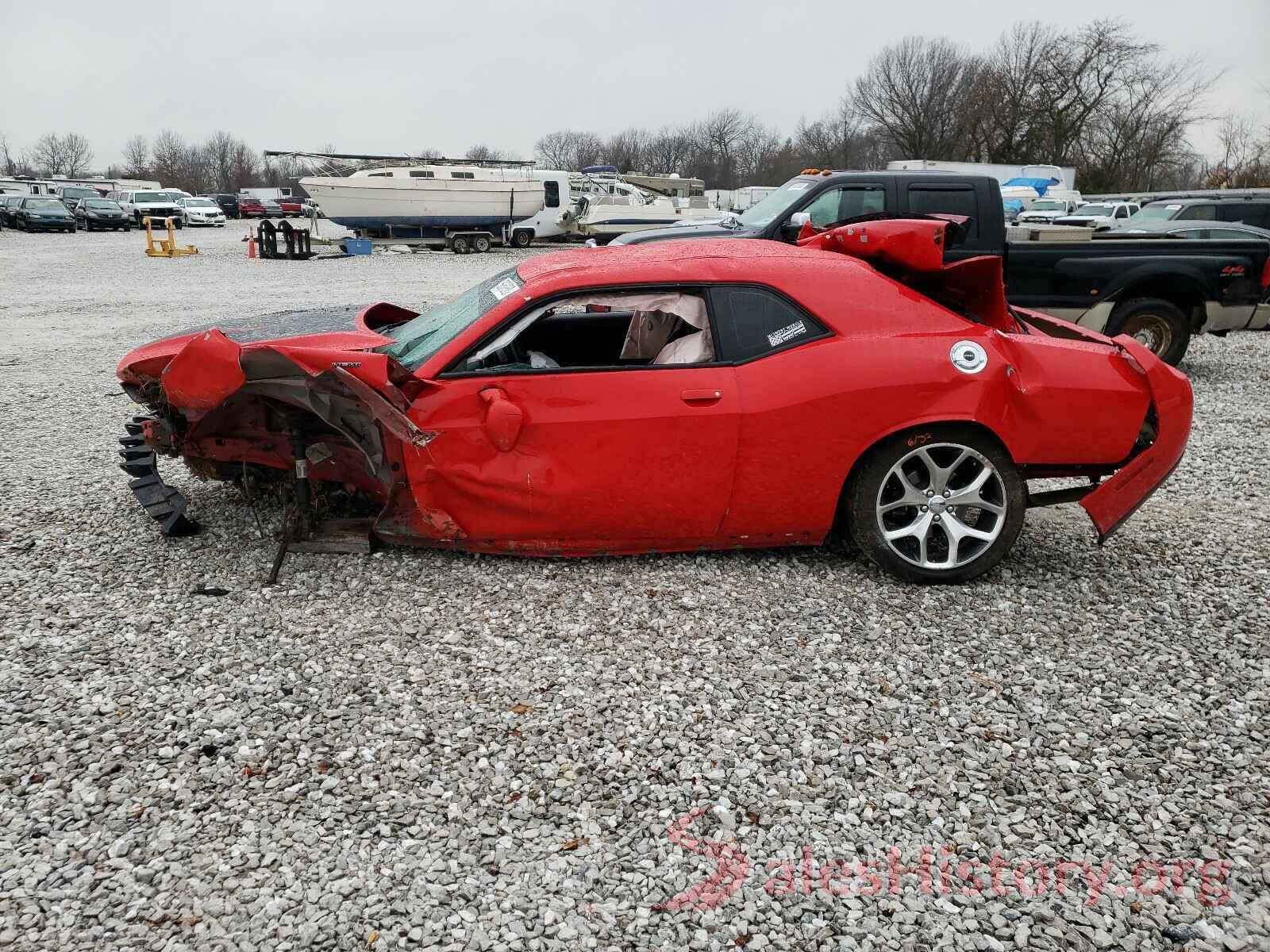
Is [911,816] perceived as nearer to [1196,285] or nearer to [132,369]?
[132,369]

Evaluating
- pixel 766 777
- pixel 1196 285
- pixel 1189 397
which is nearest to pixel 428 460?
pixel 766 777

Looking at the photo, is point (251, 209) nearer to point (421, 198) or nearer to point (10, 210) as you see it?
point (10, 210)

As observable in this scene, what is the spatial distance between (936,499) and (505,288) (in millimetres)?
2265

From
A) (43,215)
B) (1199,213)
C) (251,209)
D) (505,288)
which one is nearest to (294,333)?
(505,288)

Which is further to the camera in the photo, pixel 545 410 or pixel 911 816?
pixel 545 410

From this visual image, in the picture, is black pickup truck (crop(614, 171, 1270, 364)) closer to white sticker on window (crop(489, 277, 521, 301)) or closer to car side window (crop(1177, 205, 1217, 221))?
white sticker on window (crop(489, 277, 521, 301))

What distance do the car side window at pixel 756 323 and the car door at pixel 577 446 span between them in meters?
0.15

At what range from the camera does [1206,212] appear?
1722 cm

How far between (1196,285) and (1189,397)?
6389 mm

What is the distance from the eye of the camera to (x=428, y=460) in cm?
409

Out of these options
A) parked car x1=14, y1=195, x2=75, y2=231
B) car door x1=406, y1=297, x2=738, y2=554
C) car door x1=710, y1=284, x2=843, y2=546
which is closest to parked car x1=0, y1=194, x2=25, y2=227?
parked car x1=14, y1=195, x2=75, y2=231

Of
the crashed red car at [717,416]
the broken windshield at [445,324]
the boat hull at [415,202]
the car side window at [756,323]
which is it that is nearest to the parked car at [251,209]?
the boat hull at [415,202]

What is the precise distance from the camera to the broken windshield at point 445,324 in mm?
4262

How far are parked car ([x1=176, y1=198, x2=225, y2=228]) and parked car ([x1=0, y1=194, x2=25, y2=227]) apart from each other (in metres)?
6.35
